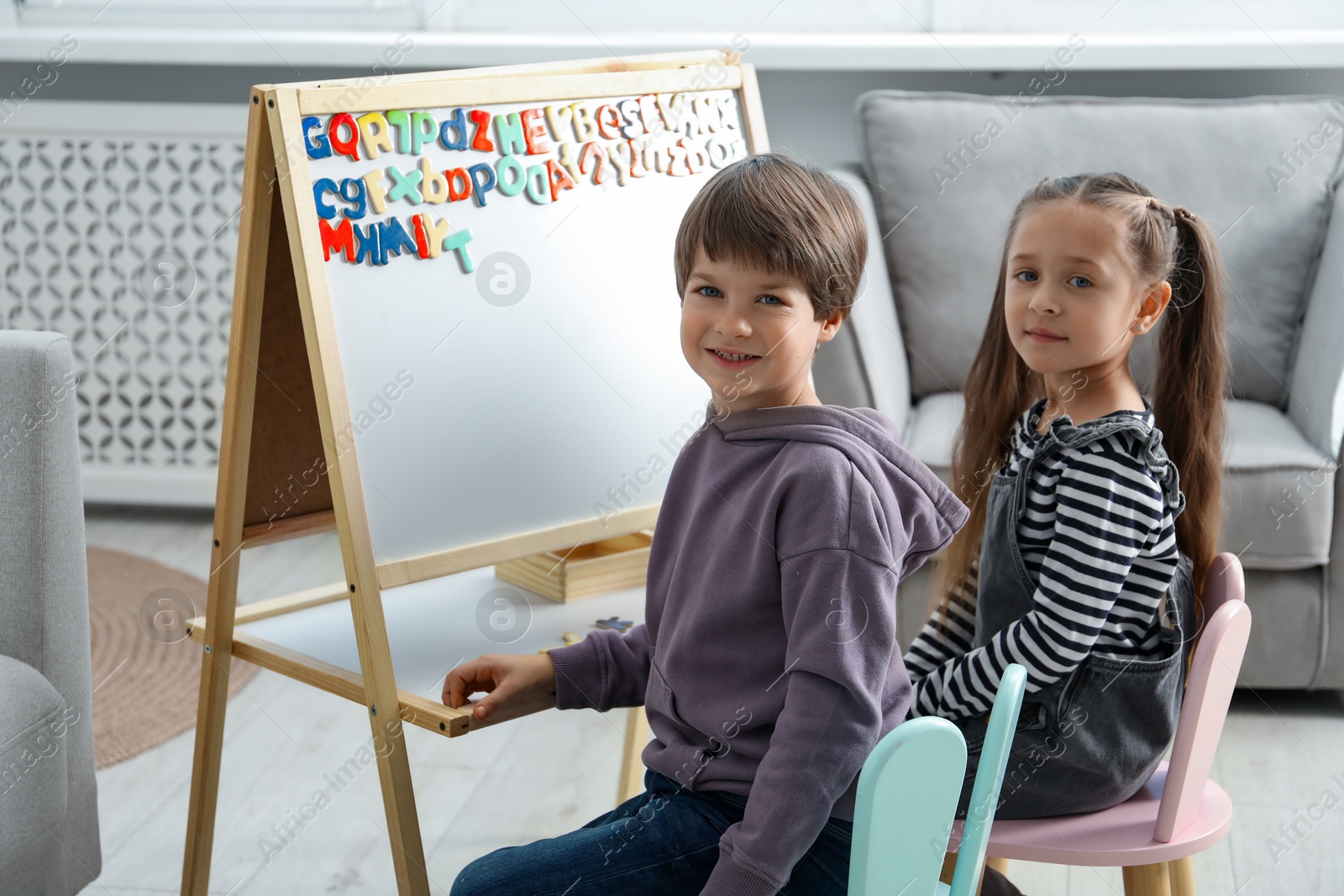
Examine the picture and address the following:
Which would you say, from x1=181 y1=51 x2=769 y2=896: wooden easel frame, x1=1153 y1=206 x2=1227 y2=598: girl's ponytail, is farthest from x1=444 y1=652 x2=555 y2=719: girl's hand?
x1=1153 y1=206 x2=1227 y2=598: girl's ponytail

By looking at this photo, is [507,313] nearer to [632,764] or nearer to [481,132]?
[481,132]

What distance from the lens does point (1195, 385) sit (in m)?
1.09

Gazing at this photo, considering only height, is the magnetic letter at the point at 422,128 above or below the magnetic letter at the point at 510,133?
above

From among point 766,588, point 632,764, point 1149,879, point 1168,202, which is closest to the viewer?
point 766,588

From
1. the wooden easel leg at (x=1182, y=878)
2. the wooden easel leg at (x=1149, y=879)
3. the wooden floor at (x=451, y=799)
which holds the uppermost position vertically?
the wooden easel leg at (x=1149, y=879)

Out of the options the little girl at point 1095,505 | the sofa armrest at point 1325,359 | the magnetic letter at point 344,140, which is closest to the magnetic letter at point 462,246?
the magnetic letter at point 344,140

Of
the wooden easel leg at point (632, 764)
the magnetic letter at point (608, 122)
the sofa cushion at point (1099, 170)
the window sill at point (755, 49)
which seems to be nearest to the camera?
the magnetic letter at point (608, 122)

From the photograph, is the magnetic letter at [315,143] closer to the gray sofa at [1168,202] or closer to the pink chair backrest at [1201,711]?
the pink chair backrest at [1201,711]

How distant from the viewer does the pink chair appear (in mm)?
911

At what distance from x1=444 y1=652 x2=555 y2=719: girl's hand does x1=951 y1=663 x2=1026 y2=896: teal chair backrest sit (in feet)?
1.19

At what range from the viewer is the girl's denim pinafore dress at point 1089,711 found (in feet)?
3.14

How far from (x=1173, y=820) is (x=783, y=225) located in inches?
20.3

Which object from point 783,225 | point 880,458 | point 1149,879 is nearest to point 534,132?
point 783,225

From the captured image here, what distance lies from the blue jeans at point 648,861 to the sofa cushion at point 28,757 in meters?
0.42
